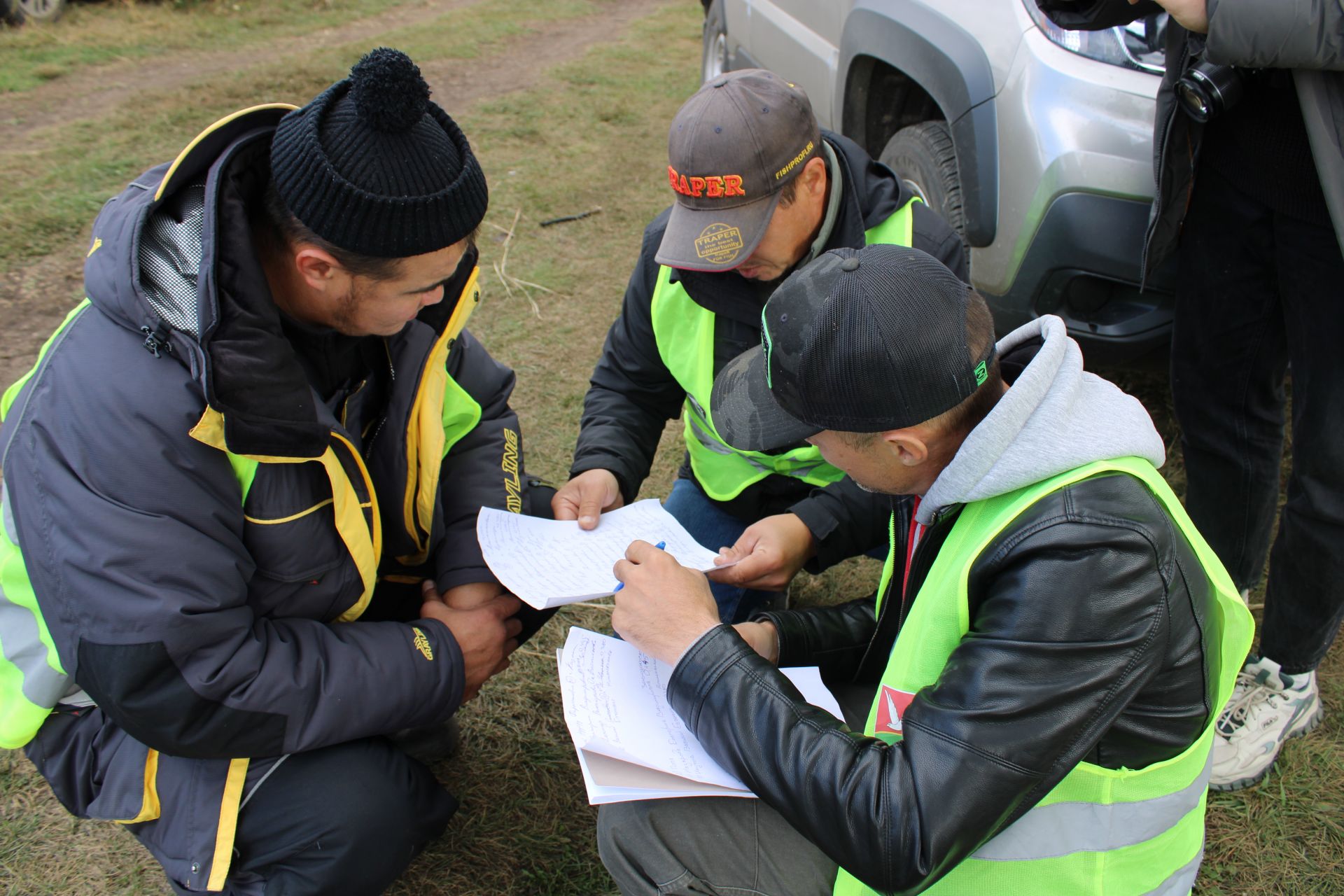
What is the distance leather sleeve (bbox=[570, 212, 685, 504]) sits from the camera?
2.50 m

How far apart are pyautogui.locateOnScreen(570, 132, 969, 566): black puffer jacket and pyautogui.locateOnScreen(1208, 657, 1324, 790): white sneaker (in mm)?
1114

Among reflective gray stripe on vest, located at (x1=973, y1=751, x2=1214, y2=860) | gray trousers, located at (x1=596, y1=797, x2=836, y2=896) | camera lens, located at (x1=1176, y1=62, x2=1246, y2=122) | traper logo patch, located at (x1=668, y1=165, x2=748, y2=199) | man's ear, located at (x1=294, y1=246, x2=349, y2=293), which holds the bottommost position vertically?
gray trousers, located at (x1=596, y1=797, x2=836, y2=896)

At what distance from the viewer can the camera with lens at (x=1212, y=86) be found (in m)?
2.14

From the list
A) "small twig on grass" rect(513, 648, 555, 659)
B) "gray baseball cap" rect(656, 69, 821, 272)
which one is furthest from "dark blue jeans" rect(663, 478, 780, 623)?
"gray baseball cap" rect(656, 69, 821, 272)

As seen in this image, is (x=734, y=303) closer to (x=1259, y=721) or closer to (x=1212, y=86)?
(x=1212, y=86)

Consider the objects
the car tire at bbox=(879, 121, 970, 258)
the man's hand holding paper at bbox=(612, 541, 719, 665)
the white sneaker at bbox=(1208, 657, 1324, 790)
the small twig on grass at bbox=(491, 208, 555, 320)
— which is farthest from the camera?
the small twig on grass at bbox=(491, 208, 555, 320)

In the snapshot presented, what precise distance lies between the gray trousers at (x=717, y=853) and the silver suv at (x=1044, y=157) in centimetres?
163

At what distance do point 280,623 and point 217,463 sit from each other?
345 mm

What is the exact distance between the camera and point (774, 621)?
198cm

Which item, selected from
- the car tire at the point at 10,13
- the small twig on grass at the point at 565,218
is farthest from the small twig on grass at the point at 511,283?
the car tire at the point at 10,13

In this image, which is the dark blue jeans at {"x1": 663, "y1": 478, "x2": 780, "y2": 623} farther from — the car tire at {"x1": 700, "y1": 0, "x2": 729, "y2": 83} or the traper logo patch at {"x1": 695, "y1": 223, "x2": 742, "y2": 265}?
the car tire at {"x1": 700, "y1": 0, "x2": 729, "y2": 83}

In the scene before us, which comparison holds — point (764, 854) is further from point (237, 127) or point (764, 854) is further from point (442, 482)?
point (237, 127)

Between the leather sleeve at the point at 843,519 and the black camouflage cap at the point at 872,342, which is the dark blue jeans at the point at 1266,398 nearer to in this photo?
the leather sleeve at the point at 843,519

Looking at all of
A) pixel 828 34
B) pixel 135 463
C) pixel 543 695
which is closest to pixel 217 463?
pixel 135 463
